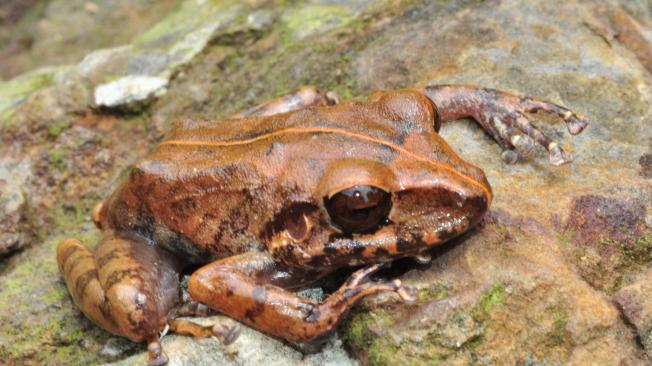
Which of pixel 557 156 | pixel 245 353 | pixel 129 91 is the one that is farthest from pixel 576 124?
pixel 129 91

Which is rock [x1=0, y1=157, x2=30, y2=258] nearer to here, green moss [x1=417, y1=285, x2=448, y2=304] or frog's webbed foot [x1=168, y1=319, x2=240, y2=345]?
frog's webbed foot [x1=168, y1=319, x2=240, y2=345]

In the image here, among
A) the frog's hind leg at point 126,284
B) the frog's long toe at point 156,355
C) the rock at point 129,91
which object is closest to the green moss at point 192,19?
the rock at point 129,91

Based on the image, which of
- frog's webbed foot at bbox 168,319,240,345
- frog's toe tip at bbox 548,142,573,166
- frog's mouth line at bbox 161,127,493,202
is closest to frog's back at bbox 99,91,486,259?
frog's mouth line at bbox 161,127,493,202

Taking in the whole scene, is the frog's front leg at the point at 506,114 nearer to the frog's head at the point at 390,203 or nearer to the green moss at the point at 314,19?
the frog's head at the point at 390,203

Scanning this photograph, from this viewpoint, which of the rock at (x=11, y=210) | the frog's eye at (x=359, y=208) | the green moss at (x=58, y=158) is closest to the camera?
the frog's eye at (x=359, y=208)

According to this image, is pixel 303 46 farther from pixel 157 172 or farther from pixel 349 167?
pixel 349 167

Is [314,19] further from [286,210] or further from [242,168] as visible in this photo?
[286,210]

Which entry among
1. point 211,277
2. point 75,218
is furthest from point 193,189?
point 75,218
